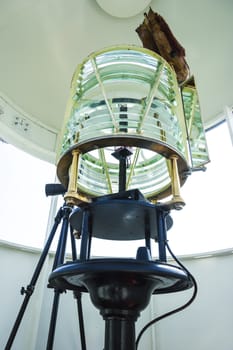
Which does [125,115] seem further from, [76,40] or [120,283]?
[76,40]

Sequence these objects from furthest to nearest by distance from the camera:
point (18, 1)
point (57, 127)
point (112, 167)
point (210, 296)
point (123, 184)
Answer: point (57, 127) → point (18, 1) → point (210, 296) → point (112, 167) → point (123, 184)

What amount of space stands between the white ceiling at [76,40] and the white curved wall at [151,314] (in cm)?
142

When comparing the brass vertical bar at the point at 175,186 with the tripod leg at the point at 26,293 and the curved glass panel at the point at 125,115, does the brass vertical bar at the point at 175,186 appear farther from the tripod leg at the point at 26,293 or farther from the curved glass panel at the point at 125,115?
the tripod leg at the point at 26,293

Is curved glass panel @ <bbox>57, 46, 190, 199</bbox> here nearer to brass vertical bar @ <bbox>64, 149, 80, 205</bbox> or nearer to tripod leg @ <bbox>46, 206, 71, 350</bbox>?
brass vertical bar @ <bbox>64, 149, 80, 205</bbox>

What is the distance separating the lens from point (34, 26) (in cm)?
228

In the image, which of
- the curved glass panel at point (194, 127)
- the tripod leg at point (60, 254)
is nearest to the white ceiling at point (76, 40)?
the curved glass panel at point (194, 127)

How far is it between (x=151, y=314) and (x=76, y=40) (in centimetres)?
240

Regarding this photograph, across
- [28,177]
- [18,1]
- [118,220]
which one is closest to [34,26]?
[18,1]

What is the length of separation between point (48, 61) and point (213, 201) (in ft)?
6.40

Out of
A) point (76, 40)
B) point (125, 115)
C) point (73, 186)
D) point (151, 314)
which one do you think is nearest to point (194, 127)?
point (125, 115)

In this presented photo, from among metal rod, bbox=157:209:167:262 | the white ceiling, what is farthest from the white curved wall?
the white ceiling

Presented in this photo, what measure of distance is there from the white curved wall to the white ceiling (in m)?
1.42

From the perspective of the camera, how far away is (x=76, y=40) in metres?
2.44

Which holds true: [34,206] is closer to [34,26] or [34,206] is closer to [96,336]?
[96,336]
